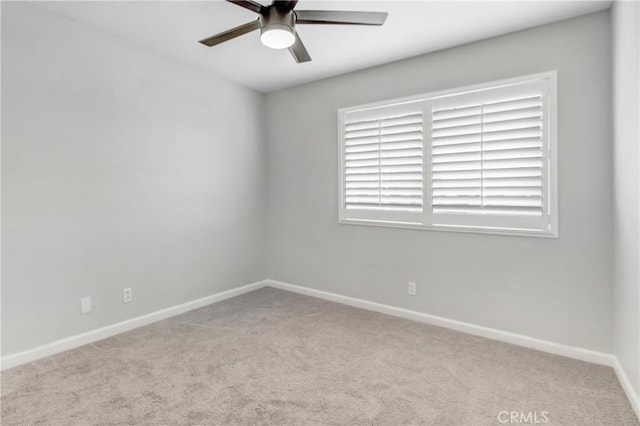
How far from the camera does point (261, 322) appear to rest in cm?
334

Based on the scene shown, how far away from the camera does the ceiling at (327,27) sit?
246 centimetres

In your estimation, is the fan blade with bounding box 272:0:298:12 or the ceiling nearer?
the fan blade with bounding box 272:0:298:12

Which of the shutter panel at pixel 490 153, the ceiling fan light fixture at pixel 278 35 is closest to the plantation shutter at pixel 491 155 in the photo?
the shutter panel at pixel 490 153

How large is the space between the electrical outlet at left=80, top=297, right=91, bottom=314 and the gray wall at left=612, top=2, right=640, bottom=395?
3.84m

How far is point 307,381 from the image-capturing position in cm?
229

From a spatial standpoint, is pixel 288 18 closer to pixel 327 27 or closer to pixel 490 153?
pixel 327 27

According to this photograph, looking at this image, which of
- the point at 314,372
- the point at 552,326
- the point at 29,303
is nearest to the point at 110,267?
the point at 29,303

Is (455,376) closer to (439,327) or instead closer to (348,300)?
(439,327)

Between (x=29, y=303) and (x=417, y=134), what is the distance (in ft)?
11.4

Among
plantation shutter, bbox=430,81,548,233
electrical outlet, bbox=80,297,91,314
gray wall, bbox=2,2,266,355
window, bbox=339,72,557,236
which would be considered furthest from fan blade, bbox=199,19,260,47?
electrical outlet, bbox=80,297,91,314

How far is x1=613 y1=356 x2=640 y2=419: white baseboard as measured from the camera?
194 cm

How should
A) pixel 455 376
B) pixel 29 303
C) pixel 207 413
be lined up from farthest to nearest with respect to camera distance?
pixel 29 303
pixel 455 376
pixel 207 413

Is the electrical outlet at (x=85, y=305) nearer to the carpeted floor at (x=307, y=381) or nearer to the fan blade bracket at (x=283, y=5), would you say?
the carpeted floor at (x=307, y=381)

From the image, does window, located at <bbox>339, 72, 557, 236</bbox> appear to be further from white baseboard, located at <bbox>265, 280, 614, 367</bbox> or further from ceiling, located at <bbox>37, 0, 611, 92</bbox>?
white baseboard, located at <bbox>265, 280, 614, 367</bbox>
